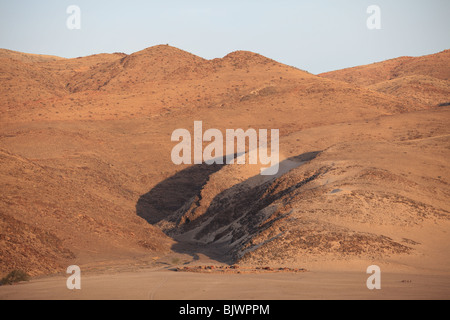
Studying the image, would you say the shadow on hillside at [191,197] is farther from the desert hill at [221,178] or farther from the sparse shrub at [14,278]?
the sparse shrub at [14,278]

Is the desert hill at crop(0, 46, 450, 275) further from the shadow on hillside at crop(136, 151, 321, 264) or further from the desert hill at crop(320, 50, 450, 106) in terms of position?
the desert hill at crop(320, 50, 450, 106)

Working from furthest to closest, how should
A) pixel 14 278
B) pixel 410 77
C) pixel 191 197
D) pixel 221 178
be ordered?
pixel 410 77
pixel 191 197
pixel 221 178
pixel 14 278

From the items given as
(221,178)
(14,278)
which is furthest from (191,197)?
(14,278)

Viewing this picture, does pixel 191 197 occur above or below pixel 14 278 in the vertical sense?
above

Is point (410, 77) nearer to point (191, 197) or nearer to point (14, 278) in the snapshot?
point (191, 197)

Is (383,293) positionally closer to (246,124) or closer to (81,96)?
(246,124)

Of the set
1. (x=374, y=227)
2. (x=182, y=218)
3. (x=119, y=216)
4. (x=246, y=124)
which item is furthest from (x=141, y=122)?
(x=374, y=227)

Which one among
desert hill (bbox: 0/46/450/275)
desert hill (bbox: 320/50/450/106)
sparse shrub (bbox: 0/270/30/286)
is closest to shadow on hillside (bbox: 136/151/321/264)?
desert hill (bbox: 0/46/450/275)

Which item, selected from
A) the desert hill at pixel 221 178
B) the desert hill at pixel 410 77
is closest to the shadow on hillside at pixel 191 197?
the desert hill at pixel 221 178
